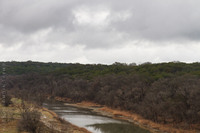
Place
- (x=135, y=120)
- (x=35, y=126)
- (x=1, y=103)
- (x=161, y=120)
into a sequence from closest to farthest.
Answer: (x=35, y=126), (x=161, y=120), (x=135, y=120), (x=1, y=103)

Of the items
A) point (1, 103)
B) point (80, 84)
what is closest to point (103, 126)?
point (1, 103)

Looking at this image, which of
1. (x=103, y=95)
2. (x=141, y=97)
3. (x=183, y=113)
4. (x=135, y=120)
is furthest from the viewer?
(x=103, y=95)

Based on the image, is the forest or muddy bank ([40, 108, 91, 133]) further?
the forest

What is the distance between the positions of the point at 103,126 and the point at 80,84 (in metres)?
56.9

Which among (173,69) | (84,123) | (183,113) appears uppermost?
(173,69)

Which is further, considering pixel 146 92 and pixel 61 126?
pixel 146 92

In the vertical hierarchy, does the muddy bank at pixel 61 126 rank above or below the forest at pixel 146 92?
below

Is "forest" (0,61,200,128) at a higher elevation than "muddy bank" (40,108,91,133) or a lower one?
higher

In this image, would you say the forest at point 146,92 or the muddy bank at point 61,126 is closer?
the muddy bank at point 61,126

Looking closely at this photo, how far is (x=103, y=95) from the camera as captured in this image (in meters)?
80.1

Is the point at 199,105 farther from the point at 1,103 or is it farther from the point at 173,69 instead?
the point at 1,103

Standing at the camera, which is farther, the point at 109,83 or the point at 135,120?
the point at 109,83

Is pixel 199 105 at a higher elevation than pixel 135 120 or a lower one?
higher

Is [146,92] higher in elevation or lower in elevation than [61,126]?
higher
